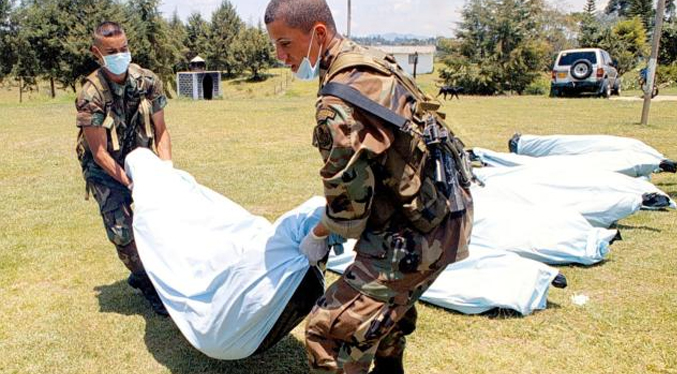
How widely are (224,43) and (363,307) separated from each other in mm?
47298

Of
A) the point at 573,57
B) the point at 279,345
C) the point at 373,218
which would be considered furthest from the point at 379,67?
the point at 573,57

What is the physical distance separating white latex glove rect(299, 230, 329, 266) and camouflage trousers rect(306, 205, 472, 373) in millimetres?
209

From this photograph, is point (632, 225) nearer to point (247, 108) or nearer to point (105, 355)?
point (105, 355)

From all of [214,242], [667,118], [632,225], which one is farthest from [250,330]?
[667,118]

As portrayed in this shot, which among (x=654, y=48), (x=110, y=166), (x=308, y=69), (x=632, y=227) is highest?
(x=654, y=48)

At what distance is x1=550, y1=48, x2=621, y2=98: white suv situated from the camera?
18734mm

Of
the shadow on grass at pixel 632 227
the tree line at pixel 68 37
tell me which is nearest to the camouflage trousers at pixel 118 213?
the shadow on grass at pixel 632 227

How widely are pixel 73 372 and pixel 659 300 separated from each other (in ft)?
10.8

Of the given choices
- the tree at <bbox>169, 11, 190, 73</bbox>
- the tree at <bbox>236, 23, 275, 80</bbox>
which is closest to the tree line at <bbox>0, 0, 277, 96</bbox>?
the tree at <bbox>169, 11, 190, 73</bbox>

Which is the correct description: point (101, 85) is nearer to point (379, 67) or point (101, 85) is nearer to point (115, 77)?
point (115, 77)

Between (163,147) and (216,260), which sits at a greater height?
(163,147)

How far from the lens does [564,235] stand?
3.87 metres

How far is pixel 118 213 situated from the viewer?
10.5 feet

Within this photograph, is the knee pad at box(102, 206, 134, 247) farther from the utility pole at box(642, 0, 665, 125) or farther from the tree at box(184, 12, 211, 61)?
the tree at box(184, 12, 211, 61)
